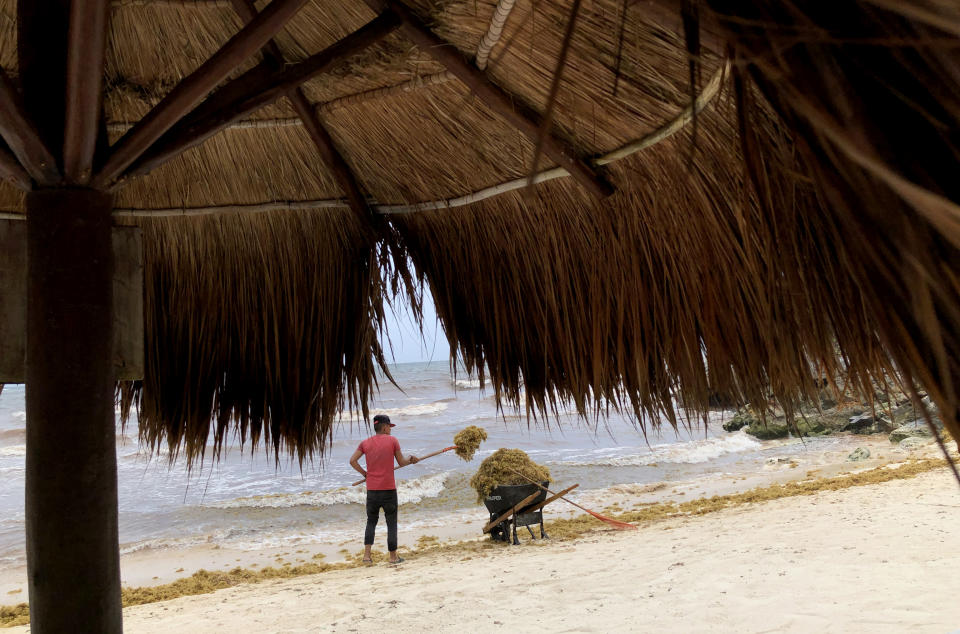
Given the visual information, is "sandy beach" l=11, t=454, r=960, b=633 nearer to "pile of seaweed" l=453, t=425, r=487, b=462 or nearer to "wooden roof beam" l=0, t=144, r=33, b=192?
"pile of seaweed" l=453, t=425, r=487, b=462

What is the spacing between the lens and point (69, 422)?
56.8 inches

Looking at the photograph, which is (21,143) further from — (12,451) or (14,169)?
(12,451)

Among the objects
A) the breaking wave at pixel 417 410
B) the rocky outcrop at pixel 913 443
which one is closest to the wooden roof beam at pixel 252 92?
the rocky outcrop at pixel 913 443

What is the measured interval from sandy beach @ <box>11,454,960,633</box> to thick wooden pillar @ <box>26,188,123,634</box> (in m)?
2.35

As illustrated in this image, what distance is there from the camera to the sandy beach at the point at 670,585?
3115 millimetres

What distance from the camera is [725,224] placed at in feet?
5.52

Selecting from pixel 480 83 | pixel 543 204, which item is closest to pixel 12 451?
pixel 543 204

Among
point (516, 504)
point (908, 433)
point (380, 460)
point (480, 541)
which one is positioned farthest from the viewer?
point (908, 433)

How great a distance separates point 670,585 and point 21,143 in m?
3.59

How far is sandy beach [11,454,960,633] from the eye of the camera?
3115 millimetres

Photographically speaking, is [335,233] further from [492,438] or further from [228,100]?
[492,438]

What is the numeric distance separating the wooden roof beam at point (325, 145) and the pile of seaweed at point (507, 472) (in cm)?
368

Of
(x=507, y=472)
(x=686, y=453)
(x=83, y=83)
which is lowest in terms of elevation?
(x=686, y=453)

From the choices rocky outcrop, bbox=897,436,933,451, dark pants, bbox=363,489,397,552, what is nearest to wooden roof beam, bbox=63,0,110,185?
dark pants, bbox=363,489,397,552
